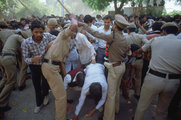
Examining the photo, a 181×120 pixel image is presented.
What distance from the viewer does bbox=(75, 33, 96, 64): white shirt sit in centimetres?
339

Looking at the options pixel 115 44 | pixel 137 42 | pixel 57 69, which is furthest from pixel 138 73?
pixel 57 69

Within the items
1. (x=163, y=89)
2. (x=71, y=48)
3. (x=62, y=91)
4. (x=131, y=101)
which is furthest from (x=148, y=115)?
(x=71, y=48)

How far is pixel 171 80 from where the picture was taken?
208cm

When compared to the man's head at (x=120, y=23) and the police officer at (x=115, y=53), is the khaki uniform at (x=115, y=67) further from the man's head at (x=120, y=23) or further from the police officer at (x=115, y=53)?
the man's head at (x=120, y=23)

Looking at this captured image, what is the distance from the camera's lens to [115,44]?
8.16ft

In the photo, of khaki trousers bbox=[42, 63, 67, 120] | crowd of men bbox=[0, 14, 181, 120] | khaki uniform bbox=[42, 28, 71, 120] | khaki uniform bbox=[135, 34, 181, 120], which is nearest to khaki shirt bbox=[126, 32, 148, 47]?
crowd of men bbox=[0, 14, 181, 120]

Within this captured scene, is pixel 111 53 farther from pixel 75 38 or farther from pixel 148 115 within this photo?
pixel 148 115

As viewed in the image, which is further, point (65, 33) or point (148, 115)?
point (148, 115)

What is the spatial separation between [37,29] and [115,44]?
1692 millimetres

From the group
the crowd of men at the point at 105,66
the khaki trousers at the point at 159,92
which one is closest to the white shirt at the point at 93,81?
the crowd of men at the point at 105,66

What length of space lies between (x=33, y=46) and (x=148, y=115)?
319cm

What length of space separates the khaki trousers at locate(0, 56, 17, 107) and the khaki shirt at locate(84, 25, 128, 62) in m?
2.37

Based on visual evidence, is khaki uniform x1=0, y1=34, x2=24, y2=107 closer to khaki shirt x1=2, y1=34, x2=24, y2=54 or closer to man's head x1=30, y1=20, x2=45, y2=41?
khaki shirt x1=2, y1=34, x2=24, y2=54

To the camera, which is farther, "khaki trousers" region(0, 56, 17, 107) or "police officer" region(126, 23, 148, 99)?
"police officer" region(126, 23, 148, 99)
